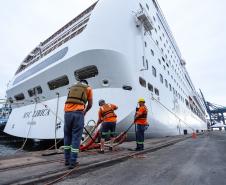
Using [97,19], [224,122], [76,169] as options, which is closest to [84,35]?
[97,19]

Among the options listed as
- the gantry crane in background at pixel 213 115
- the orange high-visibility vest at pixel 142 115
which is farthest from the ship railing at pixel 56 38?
the gantry crane in background at pixel 213 115

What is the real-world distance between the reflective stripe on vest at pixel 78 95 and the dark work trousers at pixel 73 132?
223 mm

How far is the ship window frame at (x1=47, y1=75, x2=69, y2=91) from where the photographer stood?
11.4 metres

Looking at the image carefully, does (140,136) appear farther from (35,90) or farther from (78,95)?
(35,90)

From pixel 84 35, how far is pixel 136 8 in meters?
4.77

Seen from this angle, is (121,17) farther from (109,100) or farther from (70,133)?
(70,133)

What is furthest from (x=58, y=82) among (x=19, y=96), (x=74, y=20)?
(x=74, y=20)

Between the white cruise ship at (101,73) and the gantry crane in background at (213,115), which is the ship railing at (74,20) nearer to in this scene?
the white cruise ship at (101,73)

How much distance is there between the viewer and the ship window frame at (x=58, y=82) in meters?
11.4

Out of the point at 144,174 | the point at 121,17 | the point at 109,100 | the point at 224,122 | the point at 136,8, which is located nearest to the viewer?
the point at 144,174

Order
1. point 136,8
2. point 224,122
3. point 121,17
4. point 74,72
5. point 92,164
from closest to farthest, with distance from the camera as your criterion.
→ point 92,164 → point 74,72 → point 121,17 → point 136,8 → point 224,122

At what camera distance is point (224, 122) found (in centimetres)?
7331

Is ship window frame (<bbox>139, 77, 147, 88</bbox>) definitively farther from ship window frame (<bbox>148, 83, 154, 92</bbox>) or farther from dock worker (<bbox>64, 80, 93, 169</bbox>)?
dock worker (<bbox>64, 80, 93, 169</bbox>)

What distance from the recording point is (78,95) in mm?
3906
